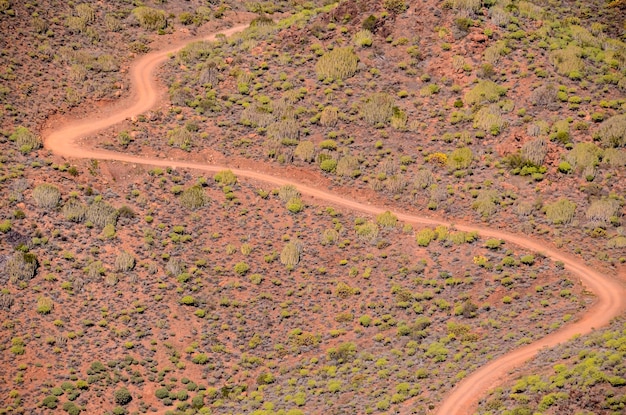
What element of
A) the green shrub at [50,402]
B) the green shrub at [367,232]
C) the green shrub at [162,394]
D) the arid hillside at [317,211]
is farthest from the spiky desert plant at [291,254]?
the green shrub at [50,402]

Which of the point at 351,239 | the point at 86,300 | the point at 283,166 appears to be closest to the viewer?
the point at 86,300

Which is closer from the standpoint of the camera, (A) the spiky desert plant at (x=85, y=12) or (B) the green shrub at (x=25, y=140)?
(B) the green shrub at (x=25, y=140)

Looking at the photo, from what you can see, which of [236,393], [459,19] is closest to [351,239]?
[236,393]

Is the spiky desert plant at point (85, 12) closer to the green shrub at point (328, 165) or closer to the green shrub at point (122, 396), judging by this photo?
the green shrub at point (328, 165)

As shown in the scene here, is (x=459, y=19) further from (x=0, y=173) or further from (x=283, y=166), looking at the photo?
(x=0, y=173)

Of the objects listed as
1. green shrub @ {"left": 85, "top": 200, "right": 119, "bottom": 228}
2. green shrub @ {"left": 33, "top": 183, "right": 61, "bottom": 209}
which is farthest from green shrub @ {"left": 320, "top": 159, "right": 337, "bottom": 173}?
green shrub @ {"left": 33, "top": 183, "right": 61, "bottom": 209}

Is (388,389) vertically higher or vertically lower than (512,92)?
lower
